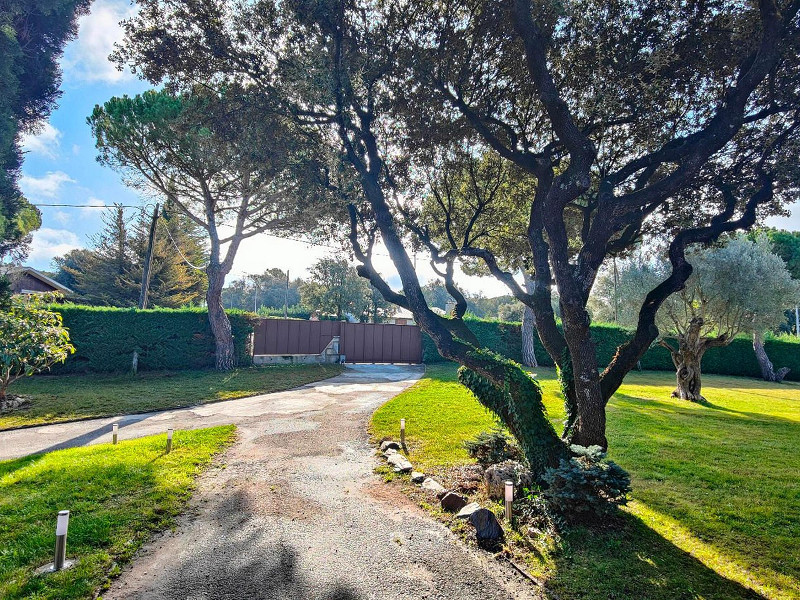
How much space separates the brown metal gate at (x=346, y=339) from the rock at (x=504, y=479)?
15.1m

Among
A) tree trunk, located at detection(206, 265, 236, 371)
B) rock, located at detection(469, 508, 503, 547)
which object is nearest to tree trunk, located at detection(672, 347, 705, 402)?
rock, located at detection(469, 508, 503, 547)

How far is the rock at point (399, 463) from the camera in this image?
18.7 feet

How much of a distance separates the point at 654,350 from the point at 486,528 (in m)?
24.4

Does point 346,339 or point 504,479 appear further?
Result: point 346,339

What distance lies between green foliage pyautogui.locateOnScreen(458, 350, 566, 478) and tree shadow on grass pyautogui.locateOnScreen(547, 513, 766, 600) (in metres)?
0.90

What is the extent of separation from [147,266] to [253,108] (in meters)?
14.6

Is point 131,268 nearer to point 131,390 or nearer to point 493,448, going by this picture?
point 131,390

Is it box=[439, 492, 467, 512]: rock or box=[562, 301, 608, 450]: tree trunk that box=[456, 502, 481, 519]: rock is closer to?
box=[439, 492, 467, 512]: rock

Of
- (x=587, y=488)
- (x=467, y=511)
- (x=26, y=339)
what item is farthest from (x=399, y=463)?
(x=26, y=339)

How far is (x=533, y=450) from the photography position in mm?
4805

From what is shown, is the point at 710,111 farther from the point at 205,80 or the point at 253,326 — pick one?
the point at 253,326

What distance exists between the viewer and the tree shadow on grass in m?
3.02

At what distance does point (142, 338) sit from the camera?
47.2ft

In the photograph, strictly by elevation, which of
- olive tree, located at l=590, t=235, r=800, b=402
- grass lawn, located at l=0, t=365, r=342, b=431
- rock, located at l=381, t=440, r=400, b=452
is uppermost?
olive tree, located at l=590, t=235, r=800, b=402
